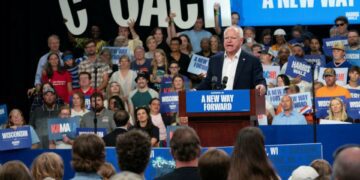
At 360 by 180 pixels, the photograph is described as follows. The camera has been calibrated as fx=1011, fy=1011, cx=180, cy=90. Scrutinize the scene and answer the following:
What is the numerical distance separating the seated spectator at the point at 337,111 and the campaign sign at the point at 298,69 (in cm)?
197

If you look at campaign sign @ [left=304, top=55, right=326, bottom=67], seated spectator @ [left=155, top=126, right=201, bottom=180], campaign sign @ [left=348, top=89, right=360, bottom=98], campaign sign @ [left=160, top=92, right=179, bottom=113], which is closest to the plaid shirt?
campaign sign @ [left=160, top=92, right=179, bottom=113]

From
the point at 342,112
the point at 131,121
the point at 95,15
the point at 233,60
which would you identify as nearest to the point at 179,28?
the point at 95,15

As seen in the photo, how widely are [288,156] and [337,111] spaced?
368cm

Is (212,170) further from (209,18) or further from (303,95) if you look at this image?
(209,18)

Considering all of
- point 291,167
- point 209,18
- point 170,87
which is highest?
point 209,18

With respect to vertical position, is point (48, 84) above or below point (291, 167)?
above

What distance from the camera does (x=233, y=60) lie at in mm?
11320

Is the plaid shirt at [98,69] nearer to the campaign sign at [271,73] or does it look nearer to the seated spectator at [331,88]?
the campaign sign at [271,73]

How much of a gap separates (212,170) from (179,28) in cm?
1322

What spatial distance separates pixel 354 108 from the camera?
15125 millimetres

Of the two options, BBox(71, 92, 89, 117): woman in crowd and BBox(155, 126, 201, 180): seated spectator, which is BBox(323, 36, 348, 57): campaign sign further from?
BBox(155, 126, 201, 180): seated spectator

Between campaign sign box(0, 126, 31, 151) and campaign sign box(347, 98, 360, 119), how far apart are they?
188 inches

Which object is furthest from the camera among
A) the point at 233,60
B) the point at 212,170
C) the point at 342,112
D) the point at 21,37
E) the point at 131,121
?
the point at 21,37

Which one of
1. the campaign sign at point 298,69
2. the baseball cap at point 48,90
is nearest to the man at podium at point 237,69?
the campaign sign at point 298,69
